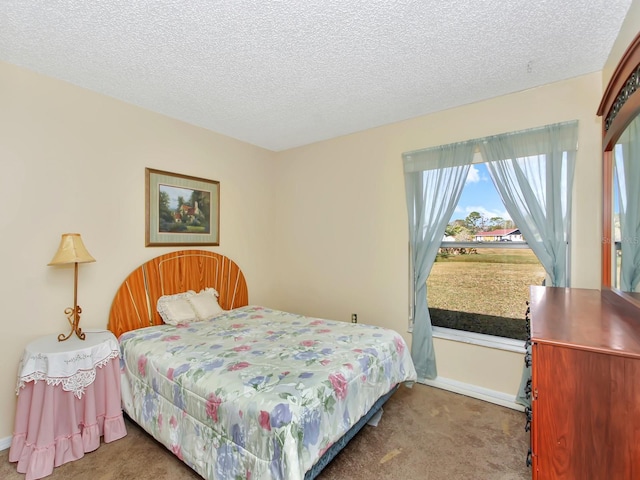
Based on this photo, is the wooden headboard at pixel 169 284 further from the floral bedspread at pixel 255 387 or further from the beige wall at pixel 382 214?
the beige wall at pixel 382 214

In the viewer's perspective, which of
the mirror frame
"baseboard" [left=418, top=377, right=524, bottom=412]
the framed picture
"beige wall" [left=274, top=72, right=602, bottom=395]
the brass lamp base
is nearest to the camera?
the mirror frame

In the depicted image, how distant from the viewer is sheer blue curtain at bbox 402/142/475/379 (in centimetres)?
282

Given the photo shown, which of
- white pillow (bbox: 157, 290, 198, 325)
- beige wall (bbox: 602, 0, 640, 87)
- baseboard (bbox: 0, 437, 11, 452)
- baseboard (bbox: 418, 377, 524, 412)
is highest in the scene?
beige wall (bbox: 602, 0, 640, 87)

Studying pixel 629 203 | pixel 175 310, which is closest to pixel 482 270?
pixel 629 203

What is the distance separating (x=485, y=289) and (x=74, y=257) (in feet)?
11.0

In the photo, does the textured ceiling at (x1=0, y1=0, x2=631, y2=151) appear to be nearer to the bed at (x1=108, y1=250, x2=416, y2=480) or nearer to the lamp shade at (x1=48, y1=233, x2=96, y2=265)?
the lamp shade at (x1=48, y1=233, x2=96, y2=265)

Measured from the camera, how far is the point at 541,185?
2.43 metres

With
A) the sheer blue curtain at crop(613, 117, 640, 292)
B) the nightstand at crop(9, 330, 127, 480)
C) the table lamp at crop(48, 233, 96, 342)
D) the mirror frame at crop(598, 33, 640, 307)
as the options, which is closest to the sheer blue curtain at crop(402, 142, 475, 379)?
the mirror frame at crop(598, 33, 640, 307)

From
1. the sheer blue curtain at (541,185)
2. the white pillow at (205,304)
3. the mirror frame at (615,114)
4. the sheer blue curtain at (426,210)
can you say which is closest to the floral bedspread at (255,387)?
the white pillow at (205,304)

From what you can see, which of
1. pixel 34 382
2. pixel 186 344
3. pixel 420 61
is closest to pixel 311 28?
pixel 420 61

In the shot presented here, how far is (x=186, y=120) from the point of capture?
10.2 feet

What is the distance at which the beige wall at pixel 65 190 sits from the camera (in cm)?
212

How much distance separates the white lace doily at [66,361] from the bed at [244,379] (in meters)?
0.25

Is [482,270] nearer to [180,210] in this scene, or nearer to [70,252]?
[180,210]
